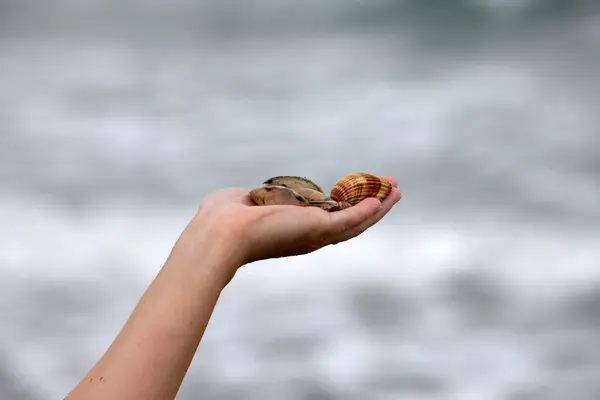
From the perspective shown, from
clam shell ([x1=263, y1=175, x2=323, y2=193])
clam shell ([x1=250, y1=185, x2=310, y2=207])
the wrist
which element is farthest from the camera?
clam shell ([x1=263, y1=175, x2=323, y2=193])

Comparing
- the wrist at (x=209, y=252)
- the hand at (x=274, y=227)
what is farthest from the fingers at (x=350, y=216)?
the wrist at (x=209, y=252)

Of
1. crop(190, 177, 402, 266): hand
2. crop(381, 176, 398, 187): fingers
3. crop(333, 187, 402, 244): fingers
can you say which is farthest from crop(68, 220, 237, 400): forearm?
crop(381, 176, 398, 187): fingers

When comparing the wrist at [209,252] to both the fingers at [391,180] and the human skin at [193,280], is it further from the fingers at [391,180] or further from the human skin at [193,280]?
the fingers at [391,180]

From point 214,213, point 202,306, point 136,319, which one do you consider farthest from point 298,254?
point 136,319

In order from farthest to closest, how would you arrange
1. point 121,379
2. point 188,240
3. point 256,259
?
point 256,259, point 188,240, point 121,379

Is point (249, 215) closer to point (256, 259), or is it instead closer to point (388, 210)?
point (256, 259)

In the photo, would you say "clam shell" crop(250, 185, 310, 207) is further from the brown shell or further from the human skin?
the brown shell

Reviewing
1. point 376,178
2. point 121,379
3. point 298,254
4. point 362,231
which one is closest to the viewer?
point 121,379
